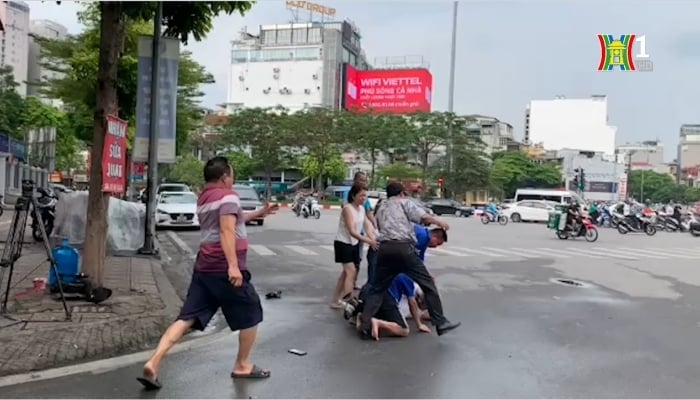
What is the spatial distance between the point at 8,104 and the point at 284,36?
6910 centimetres

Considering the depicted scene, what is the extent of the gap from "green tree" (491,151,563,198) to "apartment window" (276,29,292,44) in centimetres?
3807

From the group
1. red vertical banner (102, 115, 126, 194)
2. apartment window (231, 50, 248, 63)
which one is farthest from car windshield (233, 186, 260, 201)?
apartment window (231, 50, 248, 63)

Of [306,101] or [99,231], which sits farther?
[306,101]

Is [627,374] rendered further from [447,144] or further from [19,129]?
[447,144]

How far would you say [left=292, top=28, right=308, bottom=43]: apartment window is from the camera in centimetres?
10062

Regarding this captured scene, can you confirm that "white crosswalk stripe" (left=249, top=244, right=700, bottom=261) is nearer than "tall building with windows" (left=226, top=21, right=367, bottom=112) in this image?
Yes

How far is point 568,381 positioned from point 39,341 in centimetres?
433

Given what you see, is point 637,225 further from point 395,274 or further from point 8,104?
point 8,104

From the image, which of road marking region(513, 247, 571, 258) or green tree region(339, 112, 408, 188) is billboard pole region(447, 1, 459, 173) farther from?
road marking region(513, 247, 571, 258)

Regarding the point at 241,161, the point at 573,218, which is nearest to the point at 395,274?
the point at 573,218

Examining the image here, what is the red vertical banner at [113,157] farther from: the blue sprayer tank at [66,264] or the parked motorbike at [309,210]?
the parked motorbike at [309,210]

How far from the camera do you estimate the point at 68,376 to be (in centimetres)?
515

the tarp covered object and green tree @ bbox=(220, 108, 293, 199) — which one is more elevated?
green tree @ bbox=(220, 108, 293, 199)

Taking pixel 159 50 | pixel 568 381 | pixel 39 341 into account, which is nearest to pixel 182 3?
pixel 159 50
